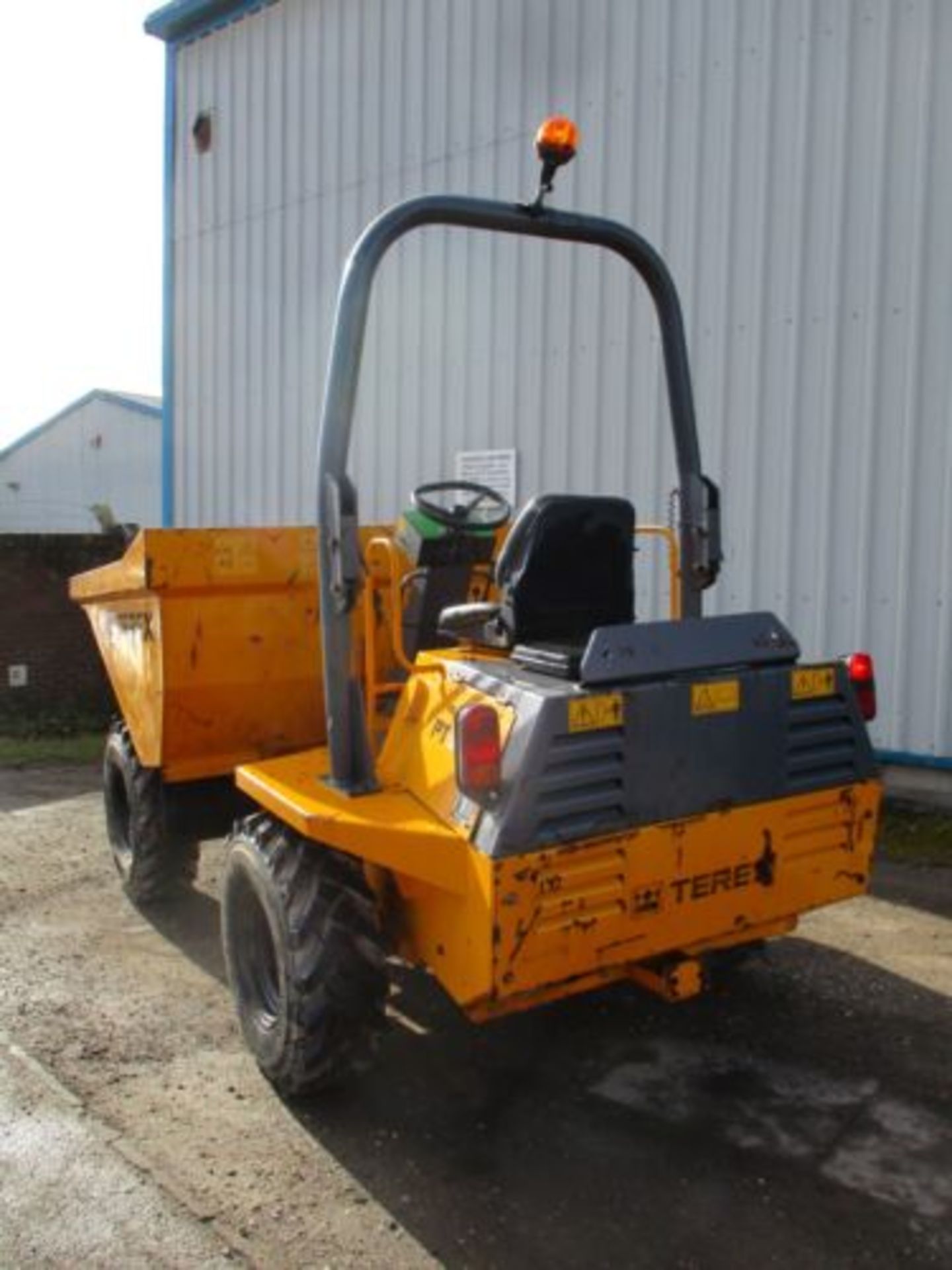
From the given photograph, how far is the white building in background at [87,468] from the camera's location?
109 feet

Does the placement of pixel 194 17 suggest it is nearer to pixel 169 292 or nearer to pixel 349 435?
pixel 169 292

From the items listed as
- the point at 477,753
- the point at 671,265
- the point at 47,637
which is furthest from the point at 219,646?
the point at 47,637

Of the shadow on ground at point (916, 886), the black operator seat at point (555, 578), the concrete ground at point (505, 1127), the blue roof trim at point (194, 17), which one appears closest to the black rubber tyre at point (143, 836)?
the concrete ground at point (505, 1127)

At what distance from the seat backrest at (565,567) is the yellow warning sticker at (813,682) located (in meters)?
0.60

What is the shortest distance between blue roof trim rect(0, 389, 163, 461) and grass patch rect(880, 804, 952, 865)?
1137 inches

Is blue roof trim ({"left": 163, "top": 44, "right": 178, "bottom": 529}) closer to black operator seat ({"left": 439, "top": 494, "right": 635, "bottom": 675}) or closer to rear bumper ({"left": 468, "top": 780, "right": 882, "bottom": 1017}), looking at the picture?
black operator seat ({"left": 439, "top": 494, "right": 635, "bottom": 675})

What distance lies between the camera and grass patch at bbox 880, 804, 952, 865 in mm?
5992

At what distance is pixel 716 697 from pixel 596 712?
406mm

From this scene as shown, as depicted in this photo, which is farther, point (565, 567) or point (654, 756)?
point (565, 567)

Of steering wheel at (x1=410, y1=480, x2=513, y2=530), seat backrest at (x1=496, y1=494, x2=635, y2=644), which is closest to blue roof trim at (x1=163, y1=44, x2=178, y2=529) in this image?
steering wheel at (x1=410, y1=480, x2=513, y2=530)

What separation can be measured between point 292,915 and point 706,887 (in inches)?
46.5

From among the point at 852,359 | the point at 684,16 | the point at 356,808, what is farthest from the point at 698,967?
the point at 684,16

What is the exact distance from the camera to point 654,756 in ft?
10.2

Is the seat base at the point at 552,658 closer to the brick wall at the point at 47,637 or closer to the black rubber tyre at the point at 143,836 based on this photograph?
the black rubber tyre at the point at 143,836
